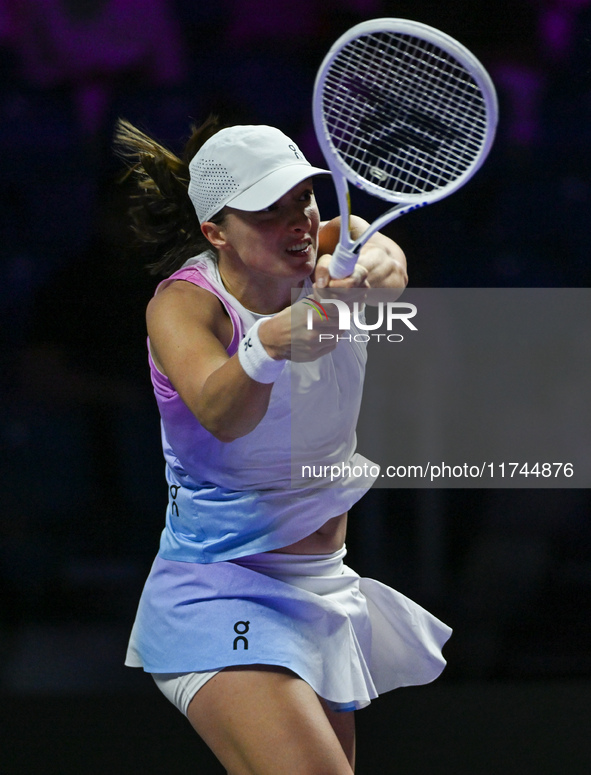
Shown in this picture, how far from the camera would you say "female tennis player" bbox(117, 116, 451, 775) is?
1560 millimetres

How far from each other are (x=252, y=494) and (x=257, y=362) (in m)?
0.40

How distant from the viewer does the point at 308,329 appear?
4.31 ft

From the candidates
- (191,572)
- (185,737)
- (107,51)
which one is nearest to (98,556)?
(185,737)

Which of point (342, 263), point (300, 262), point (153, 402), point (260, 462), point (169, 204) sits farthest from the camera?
point (153, 402)

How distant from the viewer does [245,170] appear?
161 centimetres

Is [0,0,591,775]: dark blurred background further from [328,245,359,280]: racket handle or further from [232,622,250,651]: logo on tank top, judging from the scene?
[328,245,359,280]: racket handle

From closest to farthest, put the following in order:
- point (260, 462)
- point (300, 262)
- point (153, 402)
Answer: point (300, 262)
point (260, 462)
point (153, 402)

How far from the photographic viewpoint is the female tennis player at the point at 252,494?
1560mm

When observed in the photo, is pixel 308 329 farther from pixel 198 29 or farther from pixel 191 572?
pixel 198 29

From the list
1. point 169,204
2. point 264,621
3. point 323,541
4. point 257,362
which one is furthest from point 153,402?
point 257,362

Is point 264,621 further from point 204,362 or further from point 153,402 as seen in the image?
point 153,402

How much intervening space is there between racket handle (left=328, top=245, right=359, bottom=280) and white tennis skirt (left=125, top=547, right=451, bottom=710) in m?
0.58

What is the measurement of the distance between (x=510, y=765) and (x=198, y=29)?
1.98 meters

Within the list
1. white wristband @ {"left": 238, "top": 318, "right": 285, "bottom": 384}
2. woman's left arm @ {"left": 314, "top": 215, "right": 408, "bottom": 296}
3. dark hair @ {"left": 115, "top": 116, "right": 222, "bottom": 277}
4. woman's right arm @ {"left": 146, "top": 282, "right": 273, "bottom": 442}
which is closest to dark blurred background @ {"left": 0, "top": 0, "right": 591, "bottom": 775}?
dark hair @ {"left": 115, "top": 116, "right": 222, "bottom": 277}
